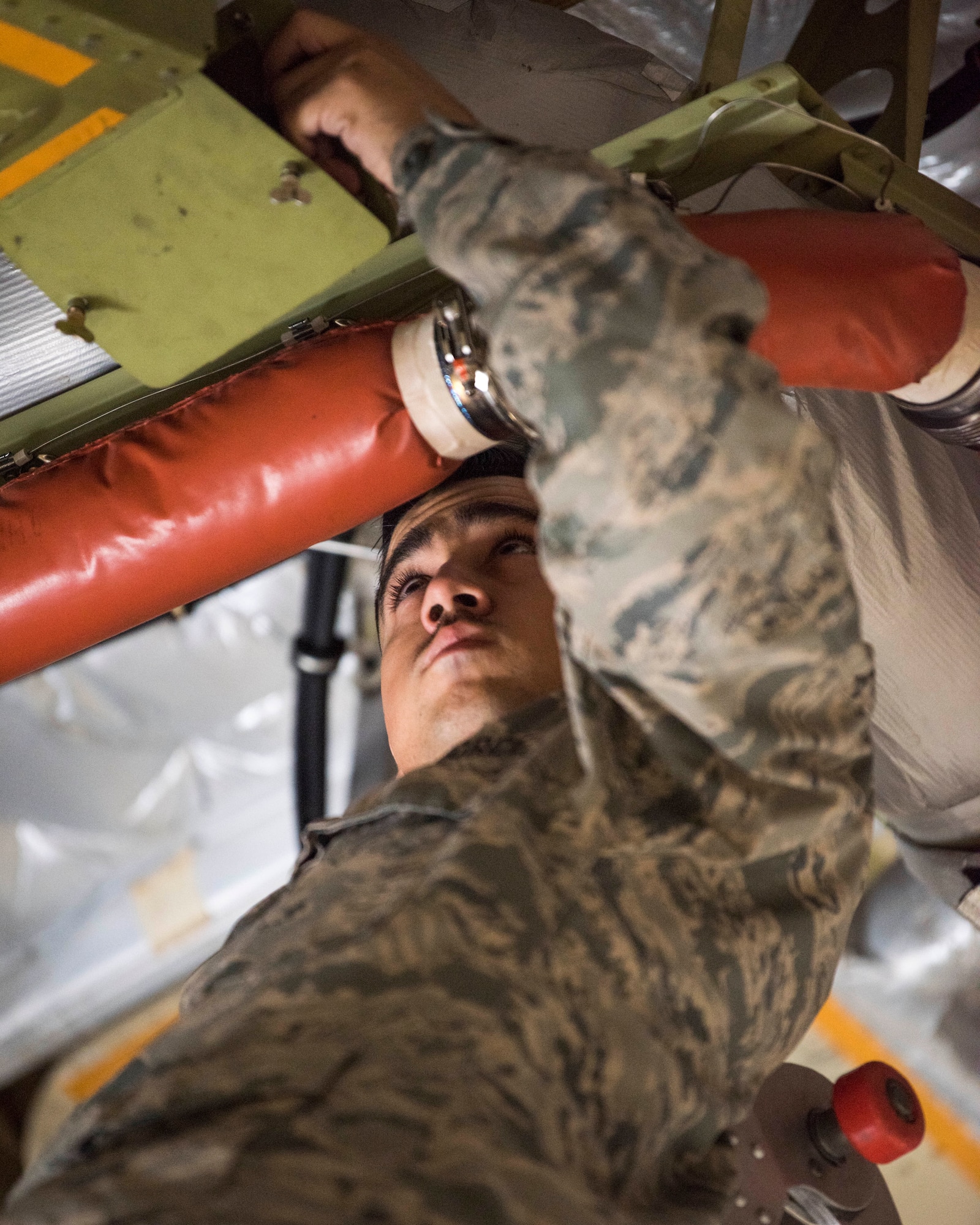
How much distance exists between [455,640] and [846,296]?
41 cm

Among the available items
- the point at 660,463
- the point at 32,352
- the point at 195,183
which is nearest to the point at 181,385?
the point at 32,352

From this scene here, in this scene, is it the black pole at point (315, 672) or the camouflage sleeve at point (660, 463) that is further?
the black pole at point (315, 672)

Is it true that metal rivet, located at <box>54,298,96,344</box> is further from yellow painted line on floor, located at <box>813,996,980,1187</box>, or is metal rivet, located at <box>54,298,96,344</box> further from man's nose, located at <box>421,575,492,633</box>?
yellow painted line on floor, located at <box>813,996,980,1187</box>

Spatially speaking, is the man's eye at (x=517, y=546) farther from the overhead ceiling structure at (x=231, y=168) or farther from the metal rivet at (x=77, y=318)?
the metal rivet at (x=77, y=318)

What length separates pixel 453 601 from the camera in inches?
34.6

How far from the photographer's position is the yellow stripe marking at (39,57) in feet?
1.94

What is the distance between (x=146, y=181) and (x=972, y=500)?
888 millimetres

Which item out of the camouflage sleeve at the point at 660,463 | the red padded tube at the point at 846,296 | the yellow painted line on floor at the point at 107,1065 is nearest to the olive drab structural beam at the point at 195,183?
the red padded tube at the point at 846,296

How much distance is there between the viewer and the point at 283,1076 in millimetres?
467

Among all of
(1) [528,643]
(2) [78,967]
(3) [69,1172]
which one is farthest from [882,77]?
(2) [78,967]

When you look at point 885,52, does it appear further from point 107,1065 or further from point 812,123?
point 107,1065

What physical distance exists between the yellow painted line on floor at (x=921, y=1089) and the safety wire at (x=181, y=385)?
3.96 feet

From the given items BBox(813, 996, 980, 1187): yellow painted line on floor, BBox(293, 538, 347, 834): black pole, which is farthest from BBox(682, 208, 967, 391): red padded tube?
BBox(813, 996, 980, 1187): yellow painted line on floor

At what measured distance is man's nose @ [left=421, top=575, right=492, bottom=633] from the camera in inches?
34.4
